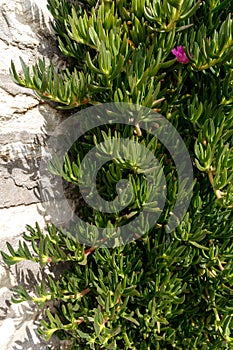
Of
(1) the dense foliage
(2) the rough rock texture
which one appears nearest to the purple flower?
(1) the dense foliage

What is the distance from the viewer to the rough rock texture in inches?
45.8

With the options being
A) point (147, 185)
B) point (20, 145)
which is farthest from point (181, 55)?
point (20, 145)

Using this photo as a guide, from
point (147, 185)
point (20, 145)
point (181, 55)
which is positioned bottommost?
point (147, 185)

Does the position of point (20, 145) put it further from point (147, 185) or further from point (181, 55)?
point (181, 55)

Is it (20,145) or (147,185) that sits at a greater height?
(20,145)

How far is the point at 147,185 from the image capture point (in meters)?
1.07

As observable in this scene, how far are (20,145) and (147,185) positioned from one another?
1.38ft

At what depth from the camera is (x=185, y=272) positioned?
3.81ft

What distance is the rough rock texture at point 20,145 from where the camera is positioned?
116cm

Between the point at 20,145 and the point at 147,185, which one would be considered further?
the point at 20,145

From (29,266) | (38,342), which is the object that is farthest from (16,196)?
(38,342)

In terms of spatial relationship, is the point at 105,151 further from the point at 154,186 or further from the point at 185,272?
the point at 185,272

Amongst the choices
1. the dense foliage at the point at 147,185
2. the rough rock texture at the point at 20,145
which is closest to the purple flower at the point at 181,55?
the dense foliage at the point at 147,185

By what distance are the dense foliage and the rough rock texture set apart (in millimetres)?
53
